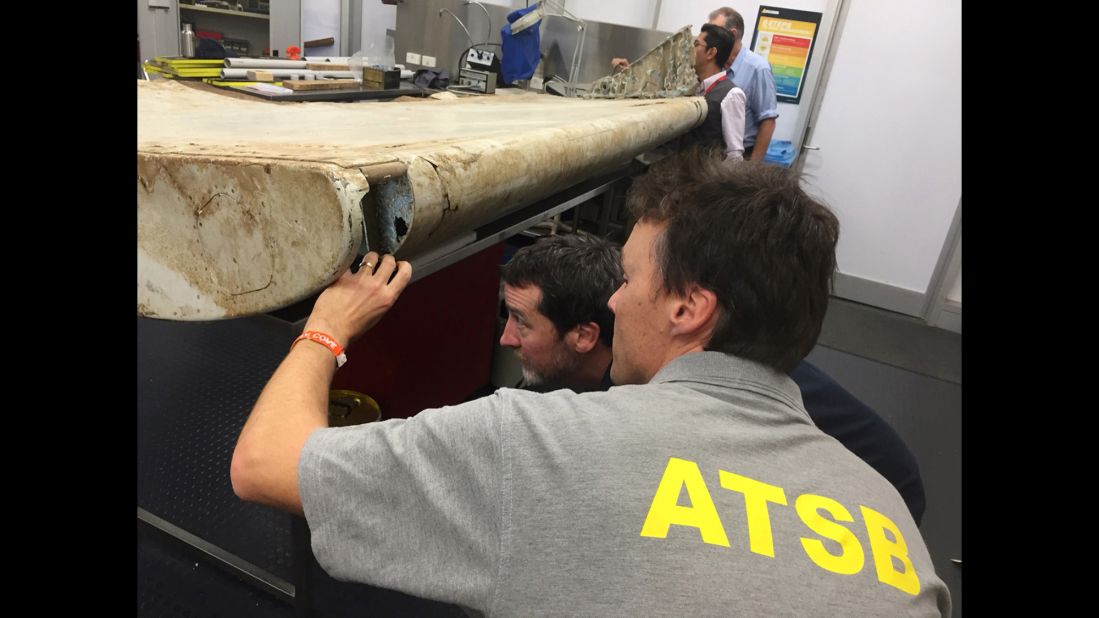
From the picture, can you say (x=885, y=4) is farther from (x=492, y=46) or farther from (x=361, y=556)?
(x=361, y=556)

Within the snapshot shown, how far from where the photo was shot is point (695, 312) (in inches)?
30.9

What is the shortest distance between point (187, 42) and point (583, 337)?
272 cm

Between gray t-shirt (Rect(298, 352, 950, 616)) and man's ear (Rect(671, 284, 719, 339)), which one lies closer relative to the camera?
gray t-shirt (Rect(298, 352, 950, 616))

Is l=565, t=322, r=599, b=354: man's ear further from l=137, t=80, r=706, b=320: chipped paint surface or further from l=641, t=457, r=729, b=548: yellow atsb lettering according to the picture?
l=641, t=457, r=729, b=548: yellow atsb lettering

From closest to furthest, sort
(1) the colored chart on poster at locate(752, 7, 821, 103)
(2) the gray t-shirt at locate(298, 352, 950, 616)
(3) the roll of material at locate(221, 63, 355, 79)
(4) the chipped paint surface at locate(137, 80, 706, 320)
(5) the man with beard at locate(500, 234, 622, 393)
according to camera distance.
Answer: (2) the gray t-shirt at locate(298, 352, 950, 616)
(4) the chipped paint surface at locate(137, 80, 706, 320)
(5) the man with beard at locate(500, 234, 622, 393)
(3) the roll of material at locate(221, 63, 355, 79)
(1) the colored chart on poster at locate(752, 7, 821, 103)

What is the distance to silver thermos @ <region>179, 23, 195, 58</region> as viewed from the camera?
288 cm

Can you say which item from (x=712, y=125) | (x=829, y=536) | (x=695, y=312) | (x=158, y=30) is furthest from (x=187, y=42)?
(x=829, y=536)

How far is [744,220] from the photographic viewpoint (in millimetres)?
786

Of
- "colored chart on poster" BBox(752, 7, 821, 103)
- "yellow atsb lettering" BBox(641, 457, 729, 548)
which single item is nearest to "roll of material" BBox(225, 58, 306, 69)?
"yellow atsb lettering" BBox(641, 457, 729, 548)

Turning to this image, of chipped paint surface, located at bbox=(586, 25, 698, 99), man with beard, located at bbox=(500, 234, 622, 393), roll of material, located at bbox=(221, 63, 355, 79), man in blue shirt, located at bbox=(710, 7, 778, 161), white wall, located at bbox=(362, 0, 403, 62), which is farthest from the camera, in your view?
white wall, located at bbox=(362, 0, 403, 62)

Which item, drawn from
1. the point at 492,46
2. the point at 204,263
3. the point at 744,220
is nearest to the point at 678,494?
the point at 744,220

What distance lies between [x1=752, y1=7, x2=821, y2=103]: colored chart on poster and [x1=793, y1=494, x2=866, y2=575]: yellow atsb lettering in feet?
11.4

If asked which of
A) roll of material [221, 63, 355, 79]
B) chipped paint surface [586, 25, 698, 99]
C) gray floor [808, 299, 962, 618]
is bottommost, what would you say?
gray floor [808, 299, 962, 618]

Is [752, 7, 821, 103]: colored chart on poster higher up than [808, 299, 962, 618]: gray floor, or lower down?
higher up
